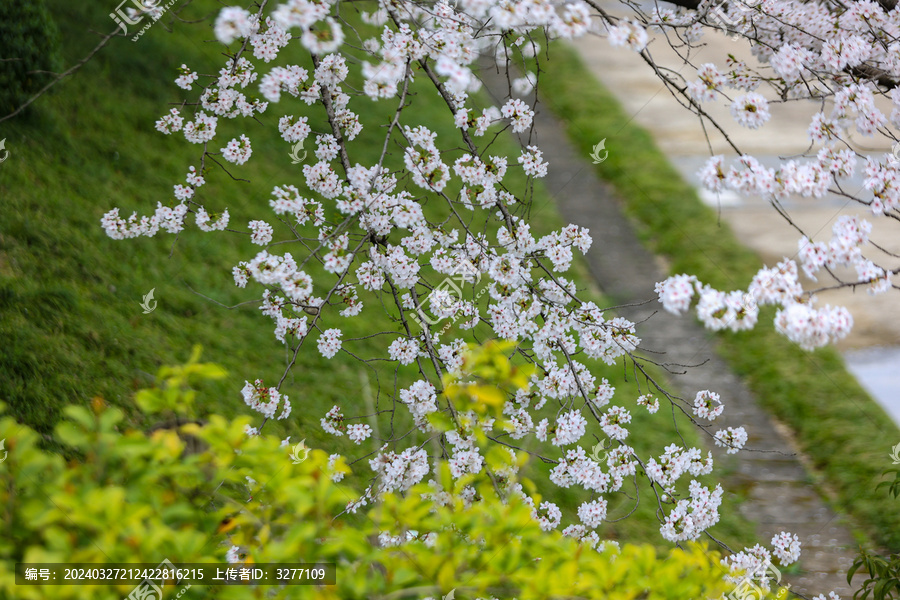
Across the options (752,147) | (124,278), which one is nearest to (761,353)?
(752,147)

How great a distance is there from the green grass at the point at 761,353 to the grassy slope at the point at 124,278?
83cm

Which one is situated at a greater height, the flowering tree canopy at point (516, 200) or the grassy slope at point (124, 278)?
the flowering tree canopy at point (516, 200)

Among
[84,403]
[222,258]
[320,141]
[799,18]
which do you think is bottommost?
[222,258]

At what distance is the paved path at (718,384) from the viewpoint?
139 inches

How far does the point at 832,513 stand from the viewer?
12.2 feet

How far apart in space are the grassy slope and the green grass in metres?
0.83

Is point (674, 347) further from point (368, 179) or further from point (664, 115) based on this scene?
point (664, 115)

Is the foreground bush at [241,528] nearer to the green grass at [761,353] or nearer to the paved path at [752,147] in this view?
the green grass at [761,353]

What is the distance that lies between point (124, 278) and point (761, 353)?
181 inches

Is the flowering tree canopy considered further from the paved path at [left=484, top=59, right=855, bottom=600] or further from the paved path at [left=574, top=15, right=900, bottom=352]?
the paved path at [left=574, top=15, right=900, bottom=352]

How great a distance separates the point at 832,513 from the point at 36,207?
514cm

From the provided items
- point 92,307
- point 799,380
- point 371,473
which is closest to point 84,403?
point 92,307

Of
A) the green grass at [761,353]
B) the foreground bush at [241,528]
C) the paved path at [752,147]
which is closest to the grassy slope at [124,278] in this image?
the green grass at [761,353]

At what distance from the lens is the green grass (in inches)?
153
